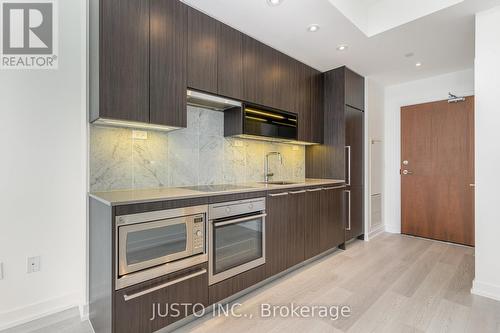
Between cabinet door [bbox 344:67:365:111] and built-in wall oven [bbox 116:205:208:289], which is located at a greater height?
cabinet door [bbox 344:67:365:111]

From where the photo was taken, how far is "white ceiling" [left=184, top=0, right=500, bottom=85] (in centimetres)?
210

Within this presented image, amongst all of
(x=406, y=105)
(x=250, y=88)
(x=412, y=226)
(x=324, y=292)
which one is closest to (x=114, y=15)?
(x=250, y=88)

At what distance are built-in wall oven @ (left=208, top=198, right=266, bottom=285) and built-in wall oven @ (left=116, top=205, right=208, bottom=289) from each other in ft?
0.35

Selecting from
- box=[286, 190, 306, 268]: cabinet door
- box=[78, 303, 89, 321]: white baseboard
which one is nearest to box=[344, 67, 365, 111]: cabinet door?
box=[286, 190, 306, 268]: cabinet door

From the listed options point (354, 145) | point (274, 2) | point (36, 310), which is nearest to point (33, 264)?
point (36, 310)

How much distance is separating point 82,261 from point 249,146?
1.95 m

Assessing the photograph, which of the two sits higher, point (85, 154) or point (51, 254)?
point (85, 154)

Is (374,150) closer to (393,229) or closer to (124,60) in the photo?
(393,229)

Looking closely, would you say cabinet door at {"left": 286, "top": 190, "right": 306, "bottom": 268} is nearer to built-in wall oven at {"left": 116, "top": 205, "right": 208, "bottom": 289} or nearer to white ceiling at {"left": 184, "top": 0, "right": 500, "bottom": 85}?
built-in wall oven at {"left": 116, "top": 205, "right": 208, "bottom": 289}

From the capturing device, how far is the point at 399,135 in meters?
4.11

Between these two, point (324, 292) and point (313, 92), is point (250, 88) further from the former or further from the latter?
point (324, 292)

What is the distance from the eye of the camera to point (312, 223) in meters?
2.76

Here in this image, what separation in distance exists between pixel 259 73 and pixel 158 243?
1.94m

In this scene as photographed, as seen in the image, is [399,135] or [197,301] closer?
[197,301]
